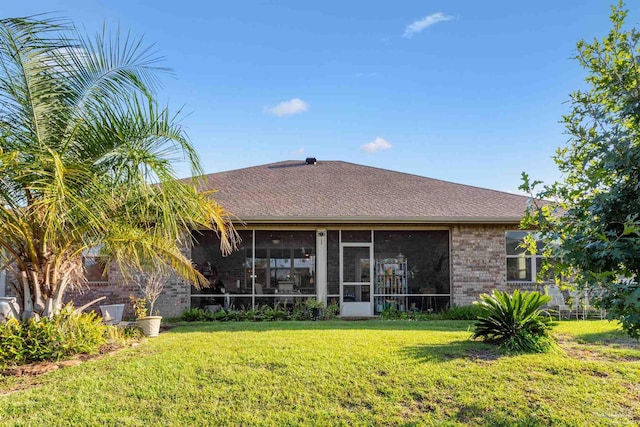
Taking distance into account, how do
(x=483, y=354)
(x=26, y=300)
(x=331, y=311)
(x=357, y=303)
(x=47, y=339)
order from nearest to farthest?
1. (x=47, y=339)
2. (x=26, y=300)
3. (x=483, y=354)
4. (x=331, y=311)
5. (x=357, y=303)

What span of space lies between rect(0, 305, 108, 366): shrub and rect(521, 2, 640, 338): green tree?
23.5 feet

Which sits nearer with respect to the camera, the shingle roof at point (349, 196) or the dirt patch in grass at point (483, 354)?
the dirt patch in grass at point (483, 354)

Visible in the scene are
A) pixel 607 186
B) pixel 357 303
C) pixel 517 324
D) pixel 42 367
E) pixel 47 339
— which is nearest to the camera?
pixel 607 186

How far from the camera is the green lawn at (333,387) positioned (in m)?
5.74

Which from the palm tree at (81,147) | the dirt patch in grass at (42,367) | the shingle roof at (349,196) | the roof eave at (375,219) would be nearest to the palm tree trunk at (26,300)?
the palm tree at (81,147)

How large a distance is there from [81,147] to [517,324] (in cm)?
803

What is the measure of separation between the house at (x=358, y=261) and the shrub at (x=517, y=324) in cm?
555

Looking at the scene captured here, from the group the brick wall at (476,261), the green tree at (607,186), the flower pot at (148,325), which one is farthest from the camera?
the brick wall at (476,261)

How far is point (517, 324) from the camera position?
26.7 ft

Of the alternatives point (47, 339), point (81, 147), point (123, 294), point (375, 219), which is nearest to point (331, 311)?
point (375, 219)

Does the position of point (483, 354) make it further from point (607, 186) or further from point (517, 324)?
point (607, 186)

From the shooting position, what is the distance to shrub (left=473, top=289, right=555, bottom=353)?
7905 mm

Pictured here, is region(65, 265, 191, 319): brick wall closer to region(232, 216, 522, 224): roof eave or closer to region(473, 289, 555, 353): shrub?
region(232, 216, 522, 224): roof eave

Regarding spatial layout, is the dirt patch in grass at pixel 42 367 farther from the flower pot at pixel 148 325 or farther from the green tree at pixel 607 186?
the green tree at pixel 607 186
